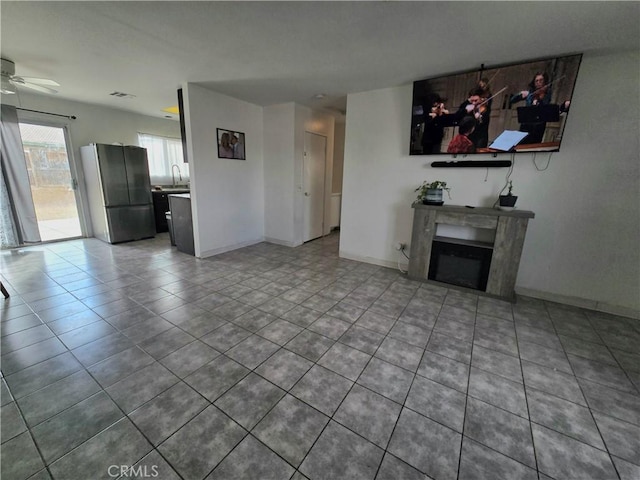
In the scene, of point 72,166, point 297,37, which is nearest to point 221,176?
point 297,37

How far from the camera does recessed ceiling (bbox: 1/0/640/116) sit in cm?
192

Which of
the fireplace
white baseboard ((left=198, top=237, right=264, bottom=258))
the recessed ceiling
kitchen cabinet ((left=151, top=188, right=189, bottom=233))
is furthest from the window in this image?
the fireplace

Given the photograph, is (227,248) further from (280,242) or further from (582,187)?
(582,187)

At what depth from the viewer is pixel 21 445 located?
131 centimetres

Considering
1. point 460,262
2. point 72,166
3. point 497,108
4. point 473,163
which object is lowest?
point 460,262

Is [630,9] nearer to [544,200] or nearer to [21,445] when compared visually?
[544,200]

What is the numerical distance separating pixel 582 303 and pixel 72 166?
27.2 ft

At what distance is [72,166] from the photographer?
496 centimetres

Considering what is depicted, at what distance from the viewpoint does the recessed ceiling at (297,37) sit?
1922mm

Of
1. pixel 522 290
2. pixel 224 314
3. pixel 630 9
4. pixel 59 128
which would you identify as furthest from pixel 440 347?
pixel 59 128

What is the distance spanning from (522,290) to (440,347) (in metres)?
1.82

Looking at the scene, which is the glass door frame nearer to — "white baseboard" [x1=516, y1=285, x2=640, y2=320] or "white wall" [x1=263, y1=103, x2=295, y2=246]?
"white wall" [x1=263, y1=103, x2=295, y2=246]

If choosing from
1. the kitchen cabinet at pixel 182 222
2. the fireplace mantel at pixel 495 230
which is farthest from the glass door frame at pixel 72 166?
the fireplace mantel at pixel 495 230

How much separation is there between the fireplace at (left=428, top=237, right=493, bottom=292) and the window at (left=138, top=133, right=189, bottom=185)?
244 inches
